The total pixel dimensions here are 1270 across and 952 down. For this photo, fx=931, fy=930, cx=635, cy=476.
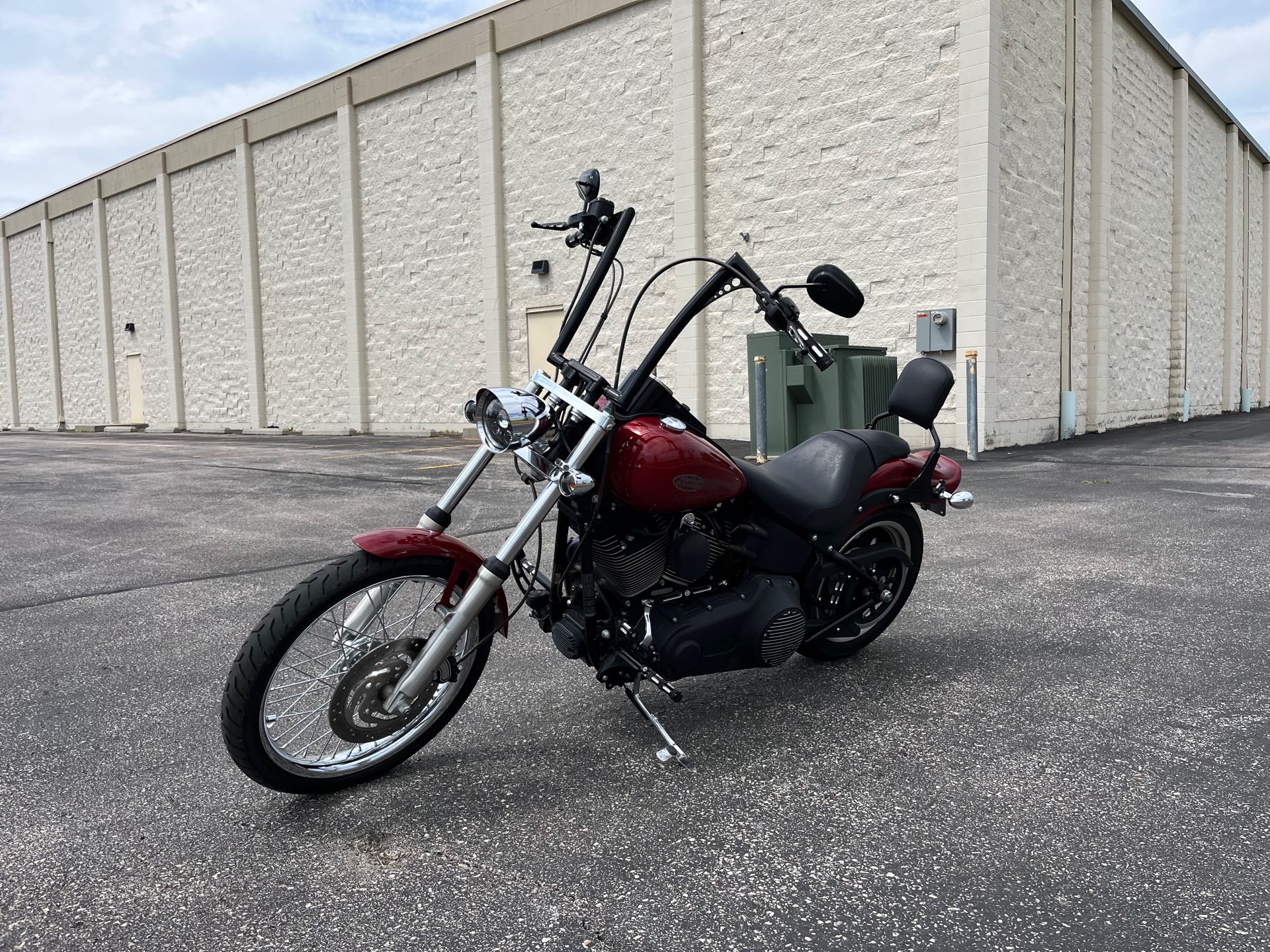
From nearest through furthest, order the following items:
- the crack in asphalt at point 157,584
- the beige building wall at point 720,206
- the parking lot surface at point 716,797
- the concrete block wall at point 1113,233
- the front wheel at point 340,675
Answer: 1. the parking lot surface at point 716,797
2. the front wheel at point 340,675
3. the crack in asphalt at point 157,584
4. the beige building wall at point 720,206
5. the concrete block wall at point 1113,233

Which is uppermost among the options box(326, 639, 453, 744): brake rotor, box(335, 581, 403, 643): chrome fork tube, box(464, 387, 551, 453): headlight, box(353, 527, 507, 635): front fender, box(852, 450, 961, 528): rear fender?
box(464, 387, 551, 453): headlight

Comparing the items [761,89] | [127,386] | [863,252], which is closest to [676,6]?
[761,89]

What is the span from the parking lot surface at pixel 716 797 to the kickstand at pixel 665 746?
4 cm

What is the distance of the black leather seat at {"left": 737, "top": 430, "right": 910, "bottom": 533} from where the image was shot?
3377 mm

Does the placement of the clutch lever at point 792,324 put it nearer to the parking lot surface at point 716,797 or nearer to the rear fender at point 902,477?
the rear fender at point 902,477

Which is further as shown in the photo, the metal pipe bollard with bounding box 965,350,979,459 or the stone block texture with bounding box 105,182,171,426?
the stone block texture with bounding box 105,182,171,426

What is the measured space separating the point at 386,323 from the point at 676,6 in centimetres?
968

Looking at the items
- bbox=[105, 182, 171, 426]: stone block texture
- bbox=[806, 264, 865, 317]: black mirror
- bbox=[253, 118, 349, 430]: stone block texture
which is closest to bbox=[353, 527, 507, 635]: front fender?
bbox=[806, 264, 865, 317]: black mirror

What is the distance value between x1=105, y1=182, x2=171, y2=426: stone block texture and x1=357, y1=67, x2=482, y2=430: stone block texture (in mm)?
10117

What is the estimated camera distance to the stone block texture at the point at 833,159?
43.0 ft

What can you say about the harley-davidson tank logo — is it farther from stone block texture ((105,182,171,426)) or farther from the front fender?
stone block texture ((105,182,171,426))

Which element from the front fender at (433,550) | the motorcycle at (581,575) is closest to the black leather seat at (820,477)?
the motorcycle at (581,575)

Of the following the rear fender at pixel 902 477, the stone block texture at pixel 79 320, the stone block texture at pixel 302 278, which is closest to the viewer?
the rear fender at pixel 902 477

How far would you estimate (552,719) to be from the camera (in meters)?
3.35
